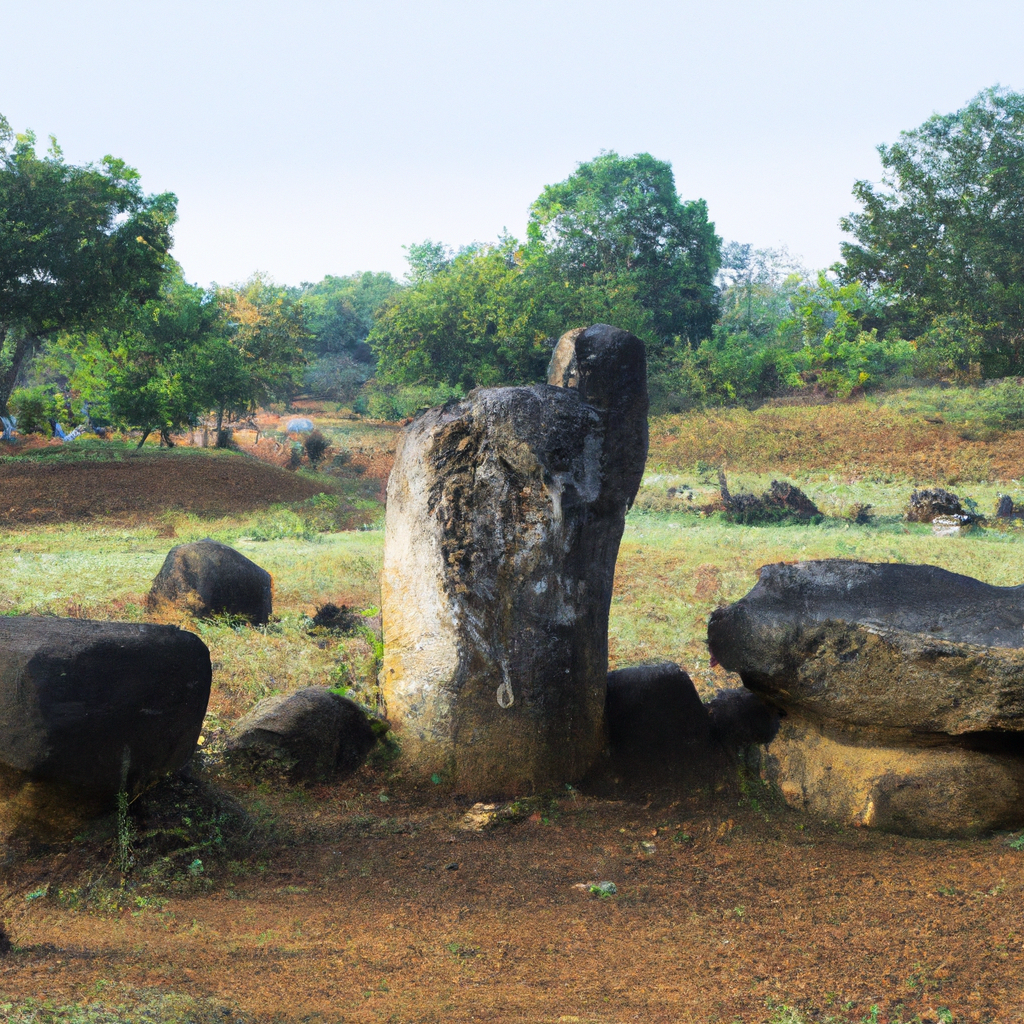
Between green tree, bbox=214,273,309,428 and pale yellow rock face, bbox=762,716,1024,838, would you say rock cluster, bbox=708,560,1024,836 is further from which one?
green tree, bbox=214,273,309,428

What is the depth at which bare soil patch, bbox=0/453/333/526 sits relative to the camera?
18609mm

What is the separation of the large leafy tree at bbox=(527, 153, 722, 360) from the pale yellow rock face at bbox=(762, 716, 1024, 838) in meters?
35.2

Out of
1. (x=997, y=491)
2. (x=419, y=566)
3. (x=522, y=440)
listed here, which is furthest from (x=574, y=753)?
(x=997, y=491)

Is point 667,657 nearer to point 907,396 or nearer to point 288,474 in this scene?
point 288,474

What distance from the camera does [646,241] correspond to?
41344 mm

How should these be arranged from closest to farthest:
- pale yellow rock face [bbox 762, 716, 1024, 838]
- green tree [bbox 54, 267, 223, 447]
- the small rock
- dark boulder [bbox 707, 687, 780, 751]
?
pale yellow rock face [bbox 762, 716, 1024, 838] < the small rock < dark boulder [bbox 707, 687, 780, 751] < green tree [bbox 54, 267, 223, 447]

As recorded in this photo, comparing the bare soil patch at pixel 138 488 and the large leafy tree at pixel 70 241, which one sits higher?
the large leafy tree at pixel 70 241

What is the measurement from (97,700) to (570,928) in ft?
6.32

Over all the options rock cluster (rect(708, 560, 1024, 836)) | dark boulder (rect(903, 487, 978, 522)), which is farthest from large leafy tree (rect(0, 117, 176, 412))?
rock cluster (rect(708, 560, 1024, 836))

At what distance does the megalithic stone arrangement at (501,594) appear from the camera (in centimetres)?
453

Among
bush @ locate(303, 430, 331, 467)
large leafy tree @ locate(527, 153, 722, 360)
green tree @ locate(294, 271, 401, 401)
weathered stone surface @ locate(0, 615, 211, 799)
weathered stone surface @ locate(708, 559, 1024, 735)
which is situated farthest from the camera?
green tree @ locate(294, 271, 401, 401)

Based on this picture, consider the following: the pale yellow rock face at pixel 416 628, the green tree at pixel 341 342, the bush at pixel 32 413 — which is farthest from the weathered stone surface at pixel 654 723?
the green tree at pixel 341 342

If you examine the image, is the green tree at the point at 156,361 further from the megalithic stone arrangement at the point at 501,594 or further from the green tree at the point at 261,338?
the megalithic stone arrangement at the point at 501,594

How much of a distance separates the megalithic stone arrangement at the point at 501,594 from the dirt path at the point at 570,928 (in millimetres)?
396
